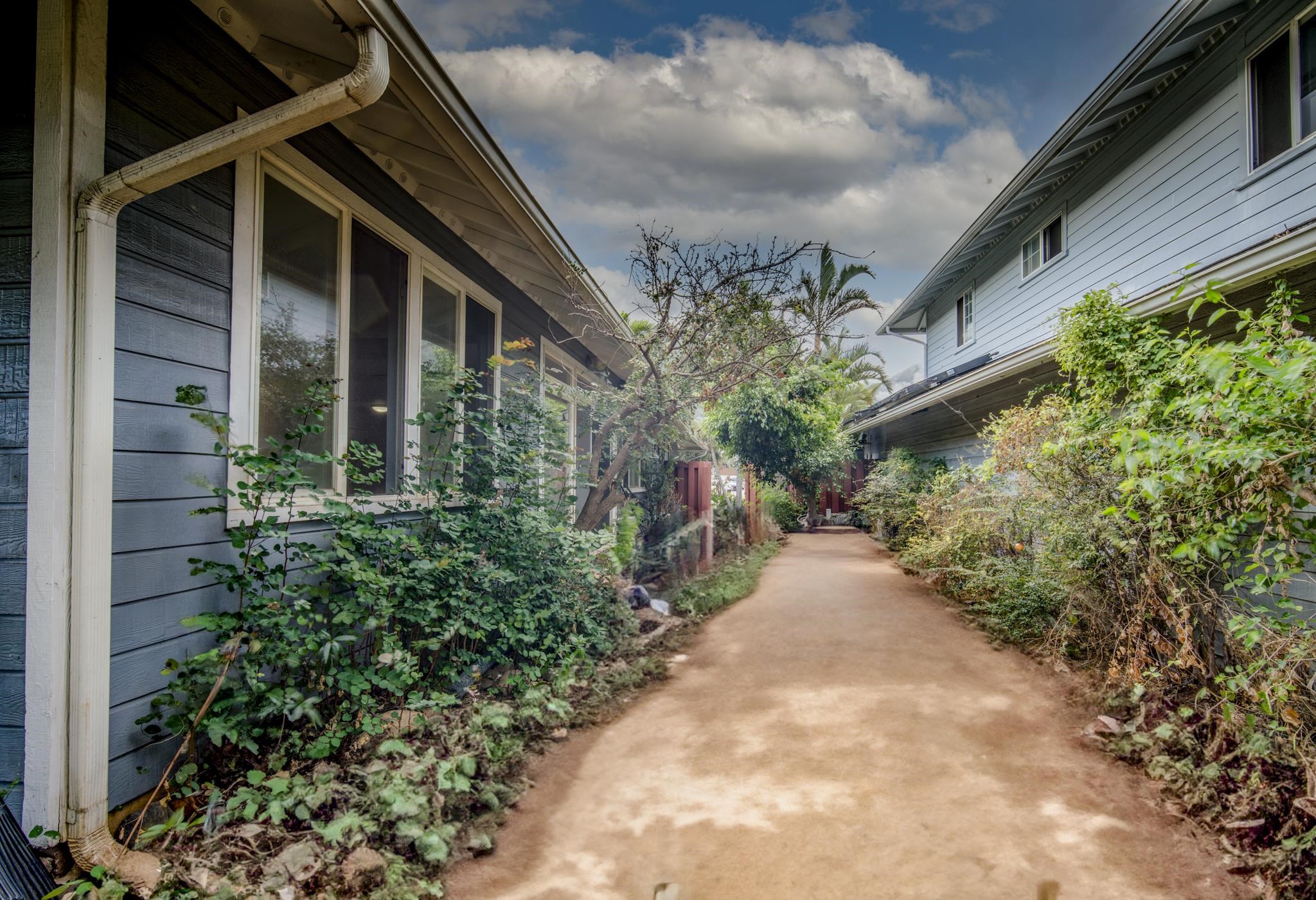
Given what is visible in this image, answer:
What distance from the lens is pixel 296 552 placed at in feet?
9.03

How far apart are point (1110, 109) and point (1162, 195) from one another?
1.05 metres

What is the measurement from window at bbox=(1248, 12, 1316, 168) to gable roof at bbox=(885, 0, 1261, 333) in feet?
1.47

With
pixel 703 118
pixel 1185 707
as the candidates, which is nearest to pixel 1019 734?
pixel 1185 707

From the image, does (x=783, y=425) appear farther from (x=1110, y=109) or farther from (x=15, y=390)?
(x=15, y=390)

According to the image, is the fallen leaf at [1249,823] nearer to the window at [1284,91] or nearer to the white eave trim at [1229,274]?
the white eave trim at [1229,274]

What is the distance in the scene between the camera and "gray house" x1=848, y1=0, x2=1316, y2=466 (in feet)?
14.4

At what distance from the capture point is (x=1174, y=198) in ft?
19.2

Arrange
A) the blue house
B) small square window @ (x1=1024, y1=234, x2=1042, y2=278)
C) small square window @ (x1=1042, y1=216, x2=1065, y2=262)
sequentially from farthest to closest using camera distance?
small square window @ (x1=1024, y1=234, x2=1042, y2=278), small square window @ (x1=1042, y1=216, x2=1065, y2=262), the blue house

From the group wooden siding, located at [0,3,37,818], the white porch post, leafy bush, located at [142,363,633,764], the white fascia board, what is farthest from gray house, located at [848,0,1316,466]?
wooden siding, located at [0,3,37,818]

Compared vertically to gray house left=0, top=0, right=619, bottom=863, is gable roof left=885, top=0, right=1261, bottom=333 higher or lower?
higher

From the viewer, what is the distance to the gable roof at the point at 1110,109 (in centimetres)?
497

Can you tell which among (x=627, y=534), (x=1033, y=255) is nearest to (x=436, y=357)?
(x=627, y=534)

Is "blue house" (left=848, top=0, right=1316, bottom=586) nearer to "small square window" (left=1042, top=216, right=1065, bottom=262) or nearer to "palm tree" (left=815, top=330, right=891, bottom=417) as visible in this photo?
"small square window" (left=1042, top=216, right=1065, bottom=262)

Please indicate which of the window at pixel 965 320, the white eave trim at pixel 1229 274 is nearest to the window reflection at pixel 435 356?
the white eave trim at pixel 1229 274
